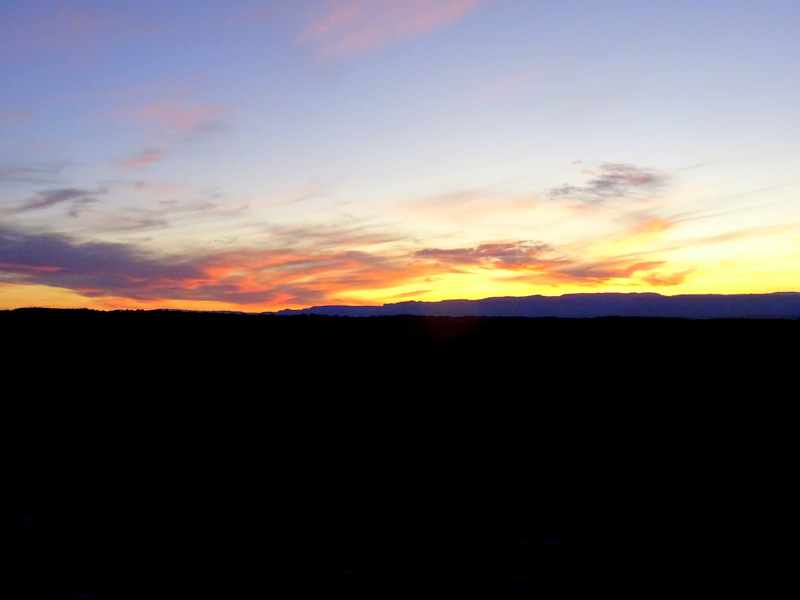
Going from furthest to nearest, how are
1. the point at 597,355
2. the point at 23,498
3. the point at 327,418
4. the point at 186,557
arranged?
the point at 597,355, the point at 327,418, the point at 23,498, the point at 186,557

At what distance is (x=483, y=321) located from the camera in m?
27.0

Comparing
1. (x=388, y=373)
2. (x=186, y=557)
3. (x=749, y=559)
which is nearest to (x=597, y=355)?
(x=388, y=373)

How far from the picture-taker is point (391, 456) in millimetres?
16281

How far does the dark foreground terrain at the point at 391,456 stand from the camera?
9547 mm

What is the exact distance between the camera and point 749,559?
9609mm

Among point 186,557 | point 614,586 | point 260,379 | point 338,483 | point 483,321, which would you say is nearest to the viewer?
point 614,586

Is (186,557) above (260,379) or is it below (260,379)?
below

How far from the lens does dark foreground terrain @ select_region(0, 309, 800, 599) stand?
955cm

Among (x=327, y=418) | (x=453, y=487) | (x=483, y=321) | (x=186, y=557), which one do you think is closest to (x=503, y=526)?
(x=453, y=487)

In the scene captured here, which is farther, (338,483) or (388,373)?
(388,373)

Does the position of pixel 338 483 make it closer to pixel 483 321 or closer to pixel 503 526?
pixel 503 526

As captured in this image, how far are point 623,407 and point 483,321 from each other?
9.04m

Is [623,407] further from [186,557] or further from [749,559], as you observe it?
[186,557]

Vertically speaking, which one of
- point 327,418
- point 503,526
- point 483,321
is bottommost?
point 503,526
